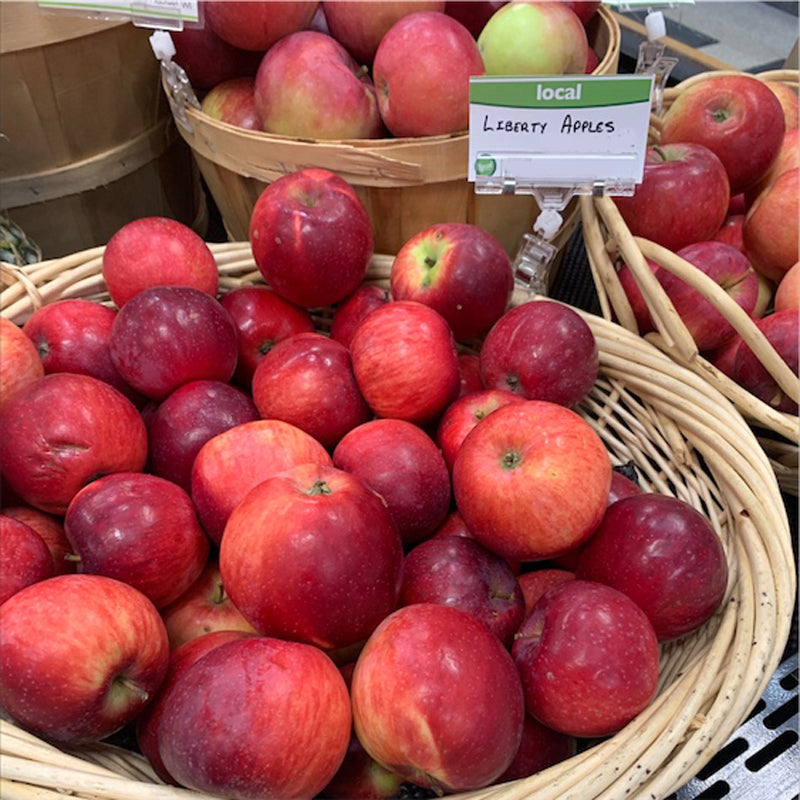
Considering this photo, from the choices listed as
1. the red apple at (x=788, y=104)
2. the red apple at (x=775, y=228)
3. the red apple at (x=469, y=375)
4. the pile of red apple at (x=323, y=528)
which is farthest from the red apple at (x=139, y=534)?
the red apple at (x=788, y=104)

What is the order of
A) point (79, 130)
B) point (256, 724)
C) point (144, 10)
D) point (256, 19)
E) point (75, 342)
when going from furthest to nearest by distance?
point (79, 130)
point (256, 19)
point (144, 10)
point (75, 342)
point (256, 724)

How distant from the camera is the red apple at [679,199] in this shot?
41.4 inches

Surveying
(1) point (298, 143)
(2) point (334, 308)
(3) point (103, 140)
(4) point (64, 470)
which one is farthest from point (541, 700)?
(3) point (103, 140)

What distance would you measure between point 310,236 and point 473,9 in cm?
56

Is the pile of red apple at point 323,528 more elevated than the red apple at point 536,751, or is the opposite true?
the pile of red apple at point 323,528

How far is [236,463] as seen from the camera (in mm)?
722

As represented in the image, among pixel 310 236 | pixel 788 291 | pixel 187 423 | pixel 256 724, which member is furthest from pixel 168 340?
pixel 788 291

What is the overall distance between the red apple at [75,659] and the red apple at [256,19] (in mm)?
833

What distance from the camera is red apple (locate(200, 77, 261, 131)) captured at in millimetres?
1164

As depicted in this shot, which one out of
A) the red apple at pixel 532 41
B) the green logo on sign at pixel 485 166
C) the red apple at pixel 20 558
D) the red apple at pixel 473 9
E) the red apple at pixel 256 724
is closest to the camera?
the red apple at pixel 256 724

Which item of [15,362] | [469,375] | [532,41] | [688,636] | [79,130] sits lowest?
[688,636]

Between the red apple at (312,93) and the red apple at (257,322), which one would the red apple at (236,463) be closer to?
the red apple at (257,322)

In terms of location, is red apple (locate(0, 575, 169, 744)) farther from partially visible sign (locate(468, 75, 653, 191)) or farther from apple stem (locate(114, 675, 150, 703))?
partially visible sign (locate(468, 75, 653, 191))

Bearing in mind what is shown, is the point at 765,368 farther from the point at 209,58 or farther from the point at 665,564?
the point at 209,58
